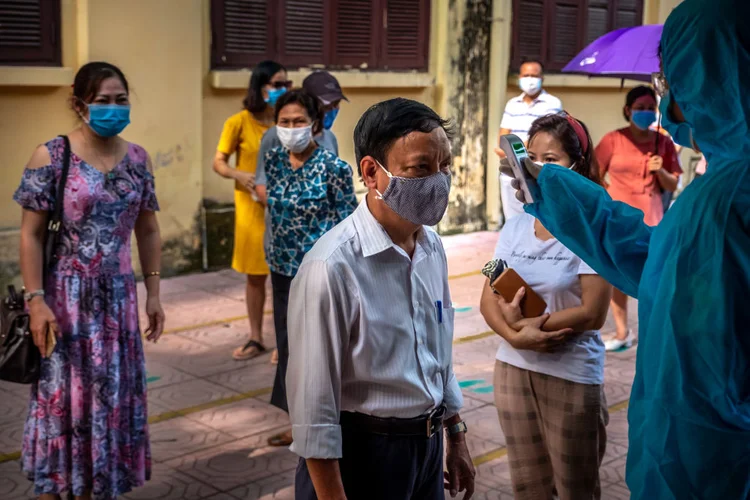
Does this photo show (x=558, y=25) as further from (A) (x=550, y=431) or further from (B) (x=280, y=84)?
(A) (x=550, y=431)

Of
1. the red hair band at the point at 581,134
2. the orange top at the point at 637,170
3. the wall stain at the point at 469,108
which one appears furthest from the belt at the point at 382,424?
the wall stain at the point at 469,108

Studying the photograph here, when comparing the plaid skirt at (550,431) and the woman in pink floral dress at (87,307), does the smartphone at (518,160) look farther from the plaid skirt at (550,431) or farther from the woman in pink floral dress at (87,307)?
the woman in pink floral dress at (87,307)

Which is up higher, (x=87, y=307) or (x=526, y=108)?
(x=526, y=108)

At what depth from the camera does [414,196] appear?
117 inches

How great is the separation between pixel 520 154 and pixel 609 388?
4.06 metres

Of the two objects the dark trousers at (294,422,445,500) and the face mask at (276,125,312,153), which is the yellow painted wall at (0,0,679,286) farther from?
the dark trousers at (294,422,445,500)

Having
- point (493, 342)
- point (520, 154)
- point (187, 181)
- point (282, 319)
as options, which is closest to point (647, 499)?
point (520, 154)

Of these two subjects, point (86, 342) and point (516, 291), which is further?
point (86, 342)

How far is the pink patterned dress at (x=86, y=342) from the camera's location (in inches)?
174

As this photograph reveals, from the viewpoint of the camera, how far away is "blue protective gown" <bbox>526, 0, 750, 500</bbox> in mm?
2641

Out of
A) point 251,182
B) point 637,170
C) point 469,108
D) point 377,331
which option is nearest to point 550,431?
point 377,331

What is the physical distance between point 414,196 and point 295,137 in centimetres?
299

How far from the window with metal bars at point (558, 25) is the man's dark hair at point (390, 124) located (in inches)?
414

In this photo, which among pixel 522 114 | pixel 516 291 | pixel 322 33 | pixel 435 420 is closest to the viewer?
pixel 435 420
